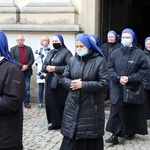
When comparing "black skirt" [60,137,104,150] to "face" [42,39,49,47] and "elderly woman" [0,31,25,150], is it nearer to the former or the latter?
"elderly woman" [0,31,25,150]

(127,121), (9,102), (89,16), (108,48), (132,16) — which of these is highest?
(132,16)

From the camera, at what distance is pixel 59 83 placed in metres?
6.68

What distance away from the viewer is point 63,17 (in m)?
8.90

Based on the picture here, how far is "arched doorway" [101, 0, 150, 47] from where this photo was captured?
1313cm

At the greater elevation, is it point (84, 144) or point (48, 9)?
point (48, 9)

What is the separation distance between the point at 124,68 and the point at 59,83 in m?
1.40

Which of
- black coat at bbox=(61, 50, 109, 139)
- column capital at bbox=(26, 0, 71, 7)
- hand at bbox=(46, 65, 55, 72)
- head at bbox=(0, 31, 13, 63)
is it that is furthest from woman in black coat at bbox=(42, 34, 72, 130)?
head at bbox=(0, 31, 13, 63)

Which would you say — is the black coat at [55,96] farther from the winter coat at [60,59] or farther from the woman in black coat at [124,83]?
the woman in black coat at [124,83]

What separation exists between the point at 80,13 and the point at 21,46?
1.62 metres

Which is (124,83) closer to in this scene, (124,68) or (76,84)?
(124,68)

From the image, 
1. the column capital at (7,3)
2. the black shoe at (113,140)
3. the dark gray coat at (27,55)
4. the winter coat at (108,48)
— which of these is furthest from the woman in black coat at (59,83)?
the column capital at (7,3)

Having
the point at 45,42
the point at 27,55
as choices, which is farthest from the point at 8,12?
the point at 45,42

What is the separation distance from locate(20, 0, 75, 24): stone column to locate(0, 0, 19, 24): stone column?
15 cm

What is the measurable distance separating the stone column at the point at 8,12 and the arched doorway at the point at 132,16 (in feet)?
12.3
